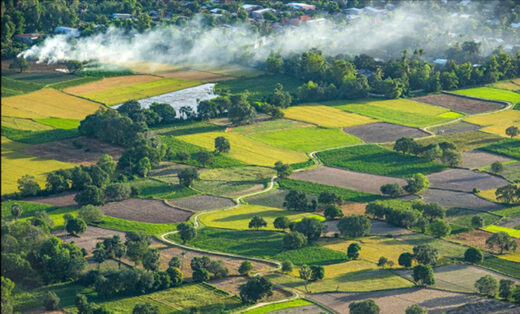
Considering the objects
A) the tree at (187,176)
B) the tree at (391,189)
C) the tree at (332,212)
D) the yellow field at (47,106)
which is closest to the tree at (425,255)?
the tree at (332,212)

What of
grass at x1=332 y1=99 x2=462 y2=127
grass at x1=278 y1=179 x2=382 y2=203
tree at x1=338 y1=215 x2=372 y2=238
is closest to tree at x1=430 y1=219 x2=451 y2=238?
tree at x1=338 y1=215 x2=372 y2=238

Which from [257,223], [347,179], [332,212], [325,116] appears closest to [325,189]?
[347,179]

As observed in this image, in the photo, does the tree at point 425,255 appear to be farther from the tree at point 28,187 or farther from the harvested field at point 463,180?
the tree at point 28,187

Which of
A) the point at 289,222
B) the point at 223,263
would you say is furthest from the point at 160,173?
the point at 223,263

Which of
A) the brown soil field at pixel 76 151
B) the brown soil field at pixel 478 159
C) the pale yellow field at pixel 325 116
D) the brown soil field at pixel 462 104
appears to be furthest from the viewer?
the brown soil field at pixel 462 104

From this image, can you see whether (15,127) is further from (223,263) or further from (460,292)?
(460,292)
